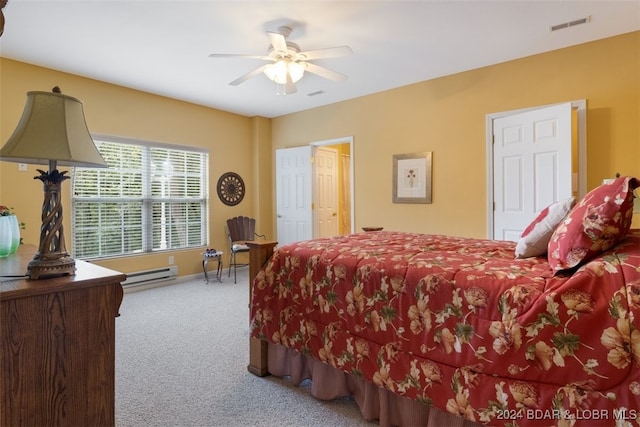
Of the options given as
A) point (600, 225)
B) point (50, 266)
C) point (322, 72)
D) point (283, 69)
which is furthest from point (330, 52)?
point (50, 266)

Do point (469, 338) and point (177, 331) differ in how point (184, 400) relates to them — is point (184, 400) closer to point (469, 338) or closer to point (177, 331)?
point (177, 331)

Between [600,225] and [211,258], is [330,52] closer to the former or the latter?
[600,225]

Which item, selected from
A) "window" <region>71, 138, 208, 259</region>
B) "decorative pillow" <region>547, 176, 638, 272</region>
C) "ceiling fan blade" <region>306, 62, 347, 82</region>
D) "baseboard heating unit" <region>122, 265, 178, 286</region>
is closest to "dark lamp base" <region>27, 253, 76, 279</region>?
"decorative pillow" <region>547, 176, 638, 272</region>

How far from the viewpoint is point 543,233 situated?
1658 millimetres

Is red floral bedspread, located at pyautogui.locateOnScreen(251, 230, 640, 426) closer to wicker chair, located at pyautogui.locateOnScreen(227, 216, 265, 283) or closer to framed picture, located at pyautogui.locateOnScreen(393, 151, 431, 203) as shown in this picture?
framed picture, located at pyautogui.locateOnScreen(393, 151, 431, 203)

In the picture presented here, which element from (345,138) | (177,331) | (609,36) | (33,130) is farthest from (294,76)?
(609,36)

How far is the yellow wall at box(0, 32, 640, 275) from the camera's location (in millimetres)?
3184

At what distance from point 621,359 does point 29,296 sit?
189 cm

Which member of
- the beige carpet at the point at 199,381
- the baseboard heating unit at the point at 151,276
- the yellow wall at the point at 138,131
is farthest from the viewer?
the baseboard heating unit at the point at 151,276

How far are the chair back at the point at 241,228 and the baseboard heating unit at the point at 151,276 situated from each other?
39.7 inches

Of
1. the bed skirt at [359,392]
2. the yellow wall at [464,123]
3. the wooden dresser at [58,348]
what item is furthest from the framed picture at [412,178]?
the wooden dresser at [58,348]

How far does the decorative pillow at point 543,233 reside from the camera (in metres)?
1.65

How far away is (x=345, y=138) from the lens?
511cm

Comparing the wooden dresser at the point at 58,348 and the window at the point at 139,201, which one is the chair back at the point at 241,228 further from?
the wooden dresser at the point at 58,348
